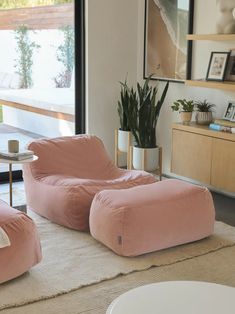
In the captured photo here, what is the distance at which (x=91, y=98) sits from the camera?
17.7ft

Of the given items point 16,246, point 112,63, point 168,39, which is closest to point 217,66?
point 168,39

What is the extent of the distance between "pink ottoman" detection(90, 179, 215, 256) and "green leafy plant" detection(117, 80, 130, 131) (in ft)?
5.73

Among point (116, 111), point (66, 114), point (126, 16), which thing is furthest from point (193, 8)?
point (66, 114)

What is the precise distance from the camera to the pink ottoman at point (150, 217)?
3.10m

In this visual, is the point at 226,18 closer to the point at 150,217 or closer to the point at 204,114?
the point at 204,114

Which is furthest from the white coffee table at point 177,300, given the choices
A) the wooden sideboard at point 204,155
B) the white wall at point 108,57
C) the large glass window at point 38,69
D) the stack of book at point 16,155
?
the white wall at point 108,57

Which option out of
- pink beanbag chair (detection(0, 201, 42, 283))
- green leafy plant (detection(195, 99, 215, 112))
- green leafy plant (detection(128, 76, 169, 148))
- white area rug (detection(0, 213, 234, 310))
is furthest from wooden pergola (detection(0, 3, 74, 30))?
pink beanbag chair (detection(0, 201, 42, 283))

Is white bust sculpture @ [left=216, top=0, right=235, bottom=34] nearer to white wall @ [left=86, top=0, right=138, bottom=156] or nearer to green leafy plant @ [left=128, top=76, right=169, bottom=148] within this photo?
green leafy plant @ [left=128, top=76, right=169, bottom=148]

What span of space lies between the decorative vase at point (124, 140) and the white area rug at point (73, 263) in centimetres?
171

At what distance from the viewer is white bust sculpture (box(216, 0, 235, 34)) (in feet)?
14.1

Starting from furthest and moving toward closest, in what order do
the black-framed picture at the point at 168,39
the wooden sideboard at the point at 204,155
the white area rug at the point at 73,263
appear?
1. the black-framed picture at the point at 168,39
2. the wooden sideboard at the point at 204,155
3. the white area rug at the point at 73,263

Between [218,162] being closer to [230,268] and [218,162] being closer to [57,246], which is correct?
[230,268]

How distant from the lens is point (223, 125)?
4.31m

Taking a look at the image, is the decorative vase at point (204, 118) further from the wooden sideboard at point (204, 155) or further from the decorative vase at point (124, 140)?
the decorative vase at point (124, 140)
